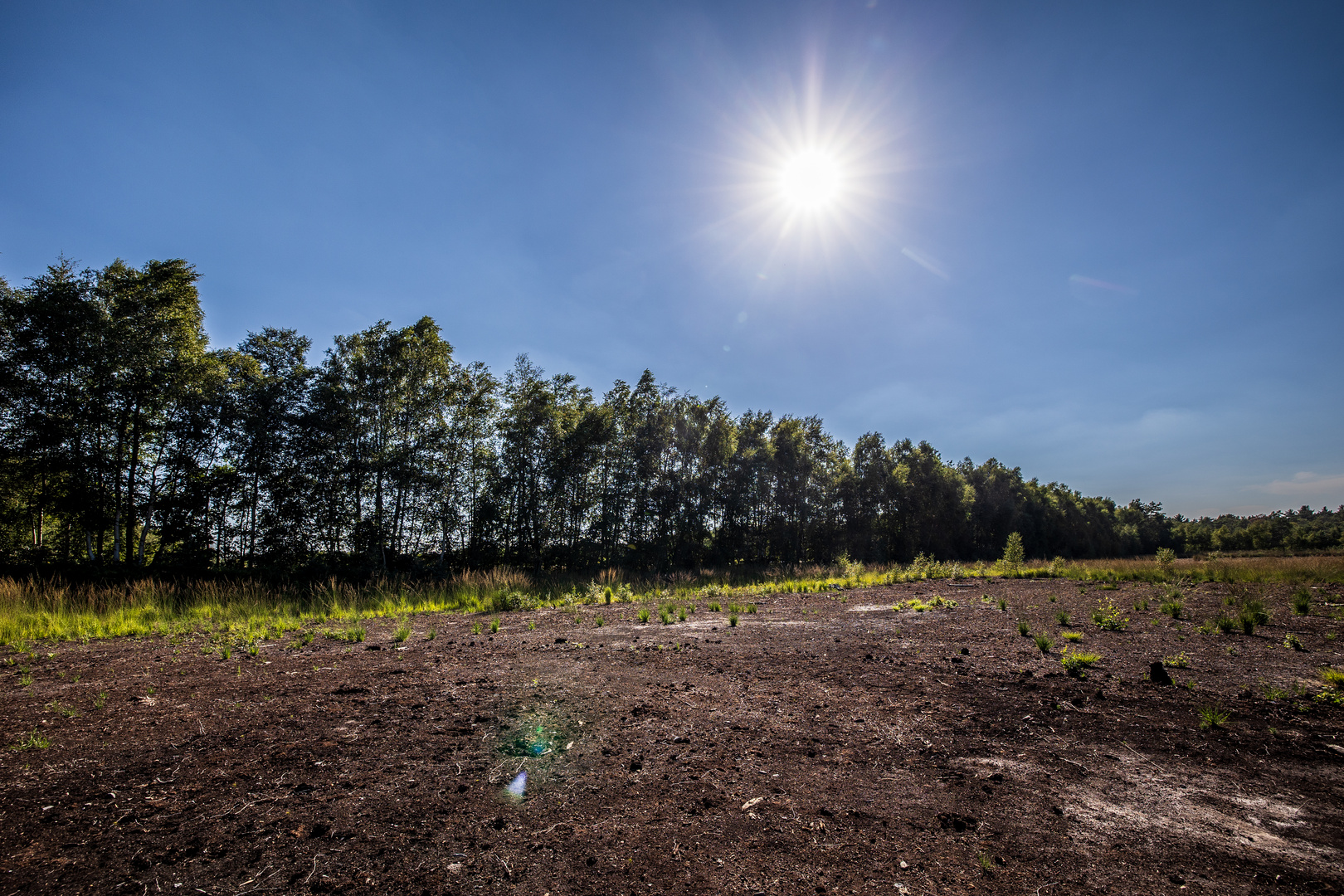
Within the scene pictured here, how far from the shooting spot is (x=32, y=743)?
3287 mm

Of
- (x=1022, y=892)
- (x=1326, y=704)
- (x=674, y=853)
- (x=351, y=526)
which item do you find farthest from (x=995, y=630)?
(x=351, y=526)

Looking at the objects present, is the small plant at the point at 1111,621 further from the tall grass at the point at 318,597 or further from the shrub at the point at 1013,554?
the shrub at the point at 1013,554

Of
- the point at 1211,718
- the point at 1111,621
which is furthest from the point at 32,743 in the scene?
the point at 1111,621

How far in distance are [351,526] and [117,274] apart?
11.9 metres

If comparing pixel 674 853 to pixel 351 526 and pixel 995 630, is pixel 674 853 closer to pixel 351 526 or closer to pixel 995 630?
pixel 995 630

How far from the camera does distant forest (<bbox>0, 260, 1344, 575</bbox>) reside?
1603 centimetres

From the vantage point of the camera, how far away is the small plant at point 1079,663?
521 cm

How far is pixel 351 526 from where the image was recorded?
21406mm

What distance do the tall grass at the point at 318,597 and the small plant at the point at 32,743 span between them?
4.06 metres

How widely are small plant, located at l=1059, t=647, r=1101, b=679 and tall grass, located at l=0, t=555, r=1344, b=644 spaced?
875 cm

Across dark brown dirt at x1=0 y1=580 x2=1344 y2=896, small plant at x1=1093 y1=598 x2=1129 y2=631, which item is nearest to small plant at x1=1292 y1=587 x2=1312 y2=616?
small plant at x1=1093 y1=598 x2=1129 y2=631

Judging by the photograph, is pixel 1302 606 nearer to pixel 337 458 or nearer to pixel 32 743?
pixel 32 743

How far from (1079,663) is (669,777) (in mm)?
5145

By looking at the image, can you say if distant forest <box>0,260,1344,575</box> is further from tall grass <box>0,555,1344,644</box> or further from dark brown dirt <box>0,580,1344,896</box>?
dark brown dirt <box>0,580,1344,896</box>
